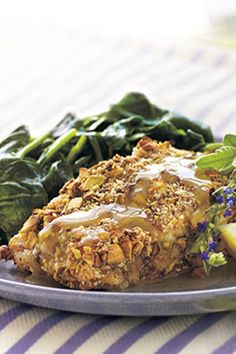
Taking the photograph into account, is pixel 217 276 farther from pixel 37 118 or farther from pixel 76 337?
pixel 37 118

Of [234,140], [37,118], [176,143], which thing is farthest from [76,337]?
[37,118]

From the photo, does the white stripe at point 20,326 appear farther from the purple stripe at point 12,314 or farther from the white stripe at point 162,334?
the white stripe at point 162,334

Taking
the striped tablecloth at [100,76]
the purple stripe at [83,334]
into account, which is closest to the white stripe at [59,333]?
the purple stripe at [83,334]

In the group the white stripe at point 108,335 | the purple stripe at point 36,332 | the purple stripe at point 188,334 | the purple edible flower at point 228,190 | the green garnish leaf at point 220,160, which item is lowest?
the purple stripe at point 188,334

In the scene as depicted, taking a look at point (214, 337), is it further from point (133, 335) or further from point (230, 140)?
point (230, 140)

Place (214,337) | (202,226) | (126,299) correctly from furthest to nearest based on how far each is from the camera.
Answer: (202,226)
(214,337)
(126,299)

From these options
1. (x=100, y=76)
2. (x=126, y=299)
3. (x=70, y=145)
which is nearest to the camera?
(x=126, y=299)

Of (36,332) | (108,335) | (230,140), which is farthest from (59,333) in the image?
(230,140)
